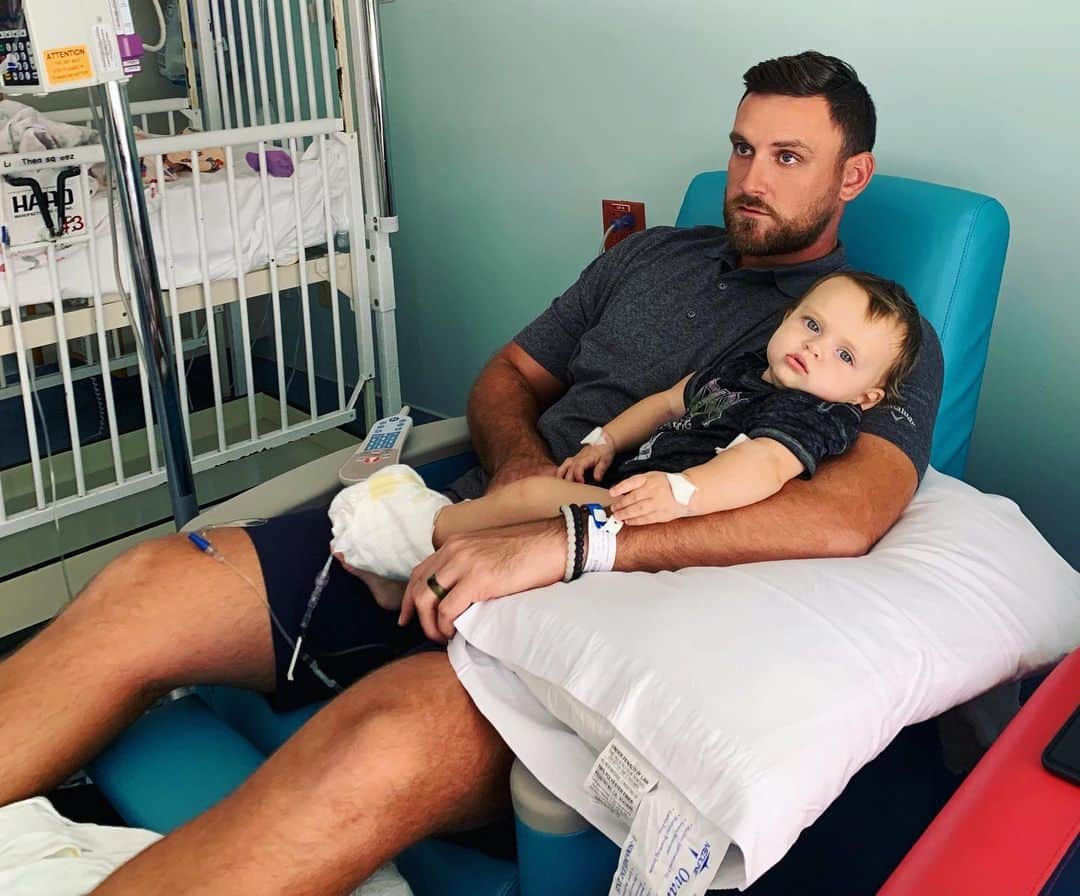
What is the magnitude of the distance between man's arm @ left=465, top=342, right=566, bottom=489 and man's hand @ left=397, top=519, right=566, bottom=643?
29cm

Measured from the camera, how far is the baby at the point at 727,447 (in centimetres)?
120

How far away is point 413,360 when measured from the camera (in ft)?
9.91

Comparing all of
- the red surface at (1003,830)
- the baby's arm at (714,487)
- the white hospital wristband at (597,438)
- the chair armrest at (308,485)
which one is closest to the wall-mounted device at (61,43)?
the chair armrest at (308,485)

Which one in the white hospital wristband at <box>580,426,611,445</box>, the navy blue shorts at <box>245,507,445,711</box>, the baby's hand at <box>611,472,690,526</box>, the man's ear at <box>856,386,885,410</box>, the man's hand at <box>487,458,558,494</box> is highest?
the man's ear at <box>856,386,885,410</box>

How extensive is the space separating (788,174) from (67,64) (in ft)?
3.27

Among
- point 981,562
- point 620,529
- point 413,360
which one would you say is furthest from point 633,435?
point 413,360

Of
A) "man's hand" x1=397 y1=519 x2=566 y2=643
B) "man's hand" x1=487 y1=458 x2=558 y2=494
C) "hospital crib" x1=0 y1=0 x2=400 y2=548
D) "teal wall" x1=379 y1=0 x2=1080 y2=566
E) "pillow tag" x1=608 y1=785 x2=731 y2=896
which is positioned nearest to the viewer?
"pillow tag" x1=608 y1=785 x2=731 y2=896

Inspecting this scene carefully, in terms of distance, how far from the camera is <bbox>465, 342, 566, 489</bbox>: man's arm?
1.56 meters

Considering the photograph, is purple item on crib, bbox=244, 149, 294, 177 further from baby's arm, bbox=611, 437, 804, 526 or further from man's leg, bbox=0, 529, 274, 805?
baby's arm, bbox=611, 437, 804, 526

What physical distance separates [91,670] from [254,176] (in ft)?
4.92

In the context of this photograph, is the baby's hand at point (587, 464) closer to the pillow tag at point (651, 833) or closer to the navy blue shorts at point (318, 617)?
the navy blue shorts at point (318, 617)

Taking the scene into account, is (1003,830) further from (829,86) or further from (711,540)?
(829,86)


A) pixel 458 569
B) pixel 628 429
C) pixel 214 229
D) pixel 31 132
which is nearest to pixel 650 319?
pixel 628 429

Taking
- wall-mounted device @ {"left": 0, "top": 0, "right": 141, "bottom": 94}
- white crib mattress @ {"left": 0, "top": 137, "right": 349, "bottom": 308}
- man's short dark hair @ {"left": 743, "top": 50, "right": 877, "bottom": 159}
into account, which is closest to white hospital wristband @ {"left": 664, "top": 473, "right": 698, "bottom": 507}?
man's short dark hair @ {"left": 743, "top": 50, "right": 877, "bottom": 159}
